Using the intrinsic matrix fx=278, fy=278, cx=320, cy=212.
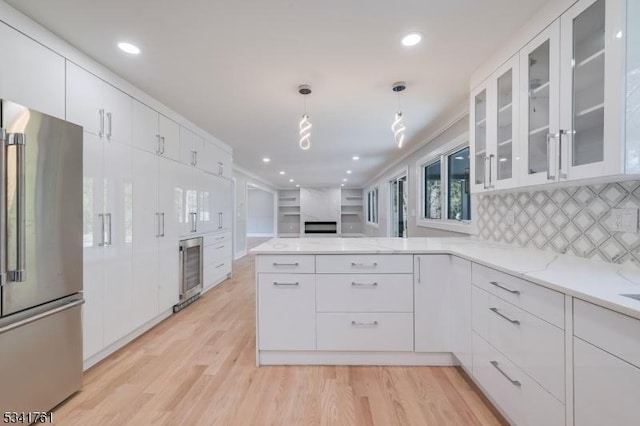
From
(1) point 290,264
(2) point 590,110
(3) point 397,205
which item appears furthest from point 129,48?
(3) point 397,205

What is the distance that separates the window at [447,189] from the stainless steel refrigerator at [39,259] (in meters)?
3.40

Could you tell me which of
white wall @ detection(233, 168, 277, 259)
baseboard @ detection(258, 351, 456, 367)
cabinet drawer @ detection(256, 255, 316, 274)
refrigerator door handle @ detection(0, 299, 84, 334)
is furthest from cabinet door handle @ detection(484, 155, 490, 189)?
white wall @ detection(233, 168, 277, 259)

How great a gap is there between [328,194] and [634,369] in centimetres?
1147

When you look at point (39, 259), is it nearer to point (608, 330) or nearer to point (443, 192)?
point (608, 330)

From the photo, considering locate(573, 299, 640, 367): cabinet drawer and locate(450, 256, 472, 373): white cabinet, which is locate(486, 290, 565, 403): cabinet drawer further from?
locate(450, 256, 472, 373): white cabinet

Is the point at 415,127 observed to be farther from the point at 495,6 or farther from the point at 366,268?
the point at 366,268

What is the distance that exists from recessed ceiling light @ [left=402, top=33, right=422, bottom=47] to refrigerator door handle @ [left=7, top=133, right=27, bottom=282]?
7.57 feet

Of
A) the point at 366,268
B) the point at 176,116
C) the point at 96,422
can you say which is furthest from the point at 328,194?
the point at 96,422

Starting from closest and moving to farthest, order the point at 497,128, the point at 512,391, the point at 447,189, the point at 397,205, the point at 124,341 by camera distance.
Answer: the point at 512,391 → the point at 497,128 → the point at 124,341 → the point at 447,189 → the point at 397,205

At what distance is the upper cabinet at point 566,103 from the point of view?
1.20m

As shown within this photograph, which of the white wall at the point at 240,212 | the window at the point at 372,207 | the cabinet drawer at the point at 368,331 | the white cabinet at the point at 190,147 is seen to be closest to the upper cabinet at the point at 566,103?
the cabinet drawer at the point at 368,331

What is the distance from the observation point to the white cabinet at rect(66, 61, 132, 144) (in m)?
1.98

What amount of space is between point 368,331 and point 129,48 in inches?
108

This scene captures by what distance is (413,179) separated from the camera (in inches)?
197
